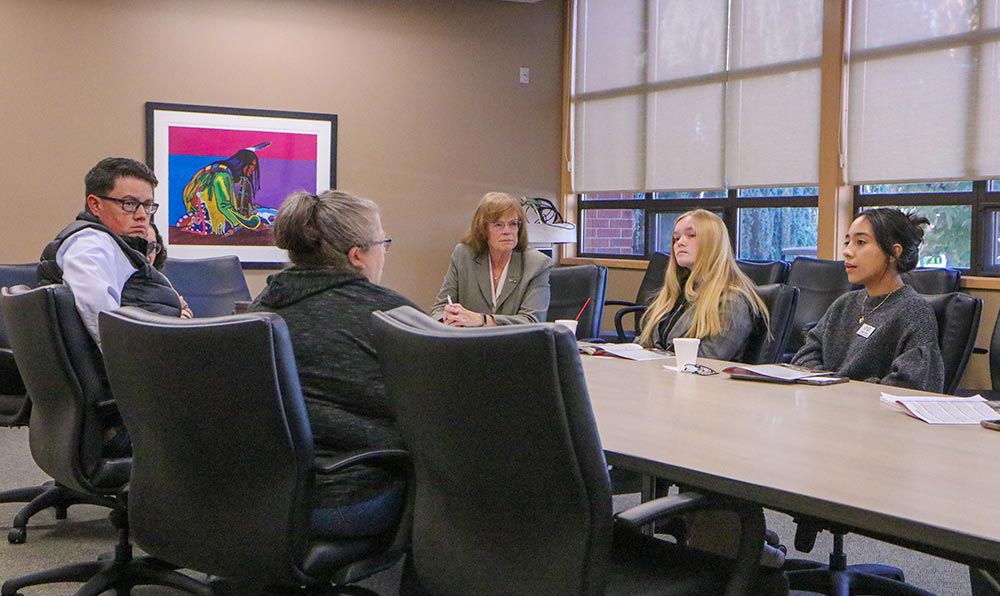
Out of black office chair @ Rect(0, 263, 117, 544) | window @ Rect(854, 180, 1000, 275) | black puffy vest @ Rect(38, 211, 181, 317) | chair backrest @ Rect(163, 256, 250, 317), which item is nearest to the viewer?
black puffy vest @ Rect(38, 211, 181, 317)

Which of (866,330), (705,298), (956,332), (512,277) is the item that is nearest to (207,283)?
(512,277)

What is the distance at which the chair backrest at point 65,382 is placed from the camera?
2672 mm

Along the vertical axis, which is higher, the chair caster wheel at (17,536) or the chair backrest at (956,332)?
the chair backrest at (956,332)

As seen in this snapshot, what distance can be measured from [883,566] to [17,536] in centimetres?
287

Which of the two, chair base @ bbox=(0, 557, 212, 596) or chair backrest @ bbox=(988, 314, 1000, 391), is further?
chair backrest @ bbox=(988, 314, 1000, 391)

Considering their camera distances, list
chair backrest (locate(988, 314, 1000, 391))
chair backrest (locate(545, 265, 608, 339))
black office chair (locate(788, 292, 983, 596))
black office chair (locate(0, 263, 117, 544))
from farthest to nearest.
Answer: chair backrest (locate(545, 265, 608, 339)) → chair backrest (locate(988, 314, 1000, 391)) → black office chair (locate(0, 263, 117, 544)) → black office chair (locate(788, 292, 983, 596))

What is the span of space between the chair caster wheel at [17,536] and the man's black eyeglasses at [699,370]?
235 cm

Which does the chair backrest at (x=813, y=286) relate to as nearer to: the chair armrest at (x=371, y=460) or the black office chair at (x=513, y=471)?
the chair armrest at (x=371, y=460)

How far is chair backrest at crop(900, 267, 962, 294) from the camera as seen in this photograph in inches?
197

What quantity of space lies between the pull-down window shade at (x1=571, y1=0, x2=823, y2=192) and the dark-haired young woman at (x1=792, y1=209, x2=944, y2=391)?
2957mm

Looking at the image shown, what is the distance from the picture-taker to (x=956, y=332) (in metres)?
3.04

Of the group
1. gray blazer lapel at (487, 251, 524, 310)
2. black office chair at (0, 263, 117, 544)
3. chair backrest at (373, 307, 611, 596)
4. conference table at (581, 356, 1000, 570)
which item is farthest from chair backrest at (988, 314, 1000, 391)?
black office chair at (0, 263, 117, 544)

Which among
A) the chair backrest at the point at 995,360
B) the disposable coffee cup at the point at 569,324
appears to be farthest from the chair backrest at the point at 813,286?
the disposable coffee cup at the point at 569,324

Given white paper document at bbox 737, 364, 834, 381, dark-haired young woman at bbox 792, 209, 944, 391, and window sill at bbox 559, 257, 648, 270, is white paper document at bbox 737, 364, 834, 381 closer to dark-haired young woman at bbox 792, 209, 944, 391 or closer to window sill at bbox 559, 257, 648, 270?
dark-haired young woman at bbox 792, 209, 944, 391
